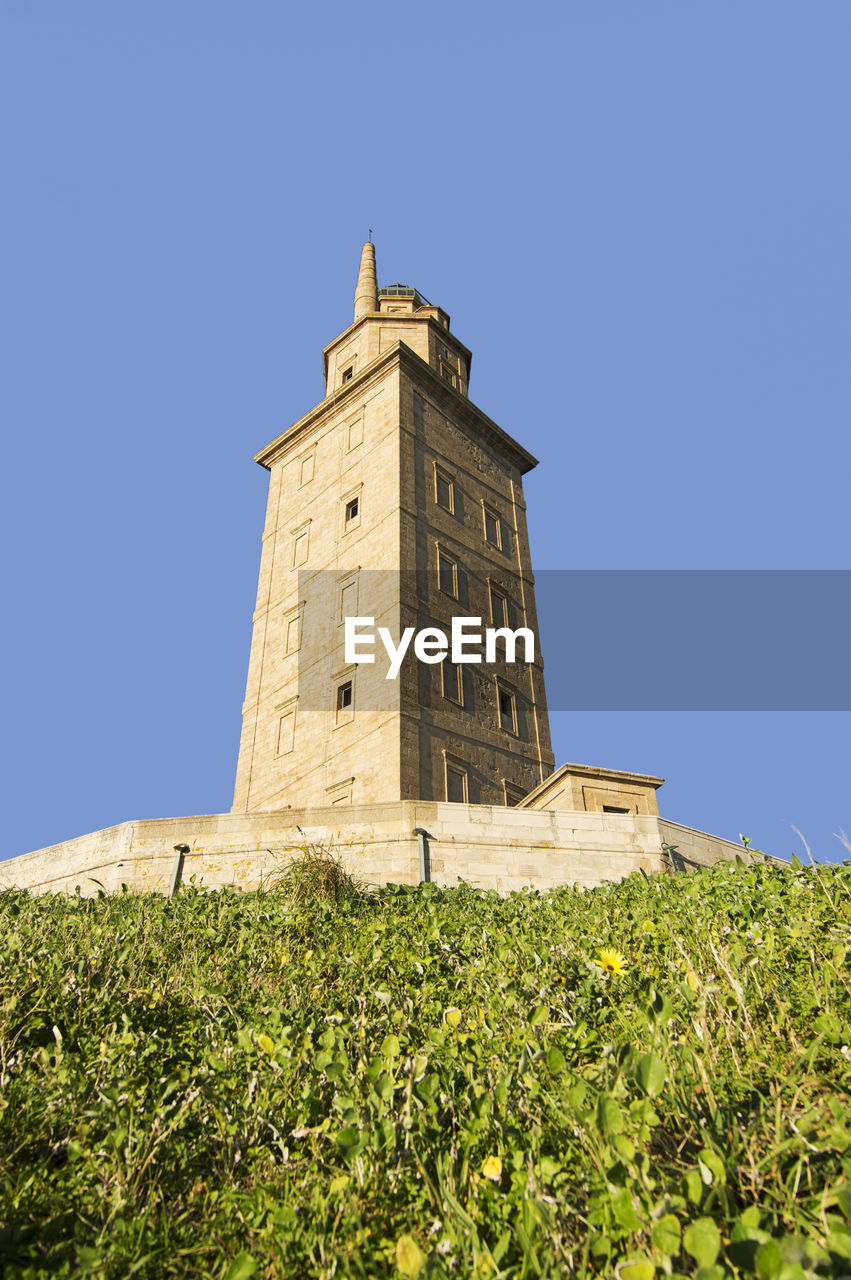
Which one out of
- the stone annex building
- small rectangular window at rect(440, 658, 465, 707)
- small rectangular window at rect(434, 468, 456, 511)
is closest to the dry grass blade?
the stone annex building

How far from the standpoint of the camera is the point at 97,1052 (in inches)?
211

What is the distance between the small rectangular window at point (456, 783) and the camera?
26141 millimetres

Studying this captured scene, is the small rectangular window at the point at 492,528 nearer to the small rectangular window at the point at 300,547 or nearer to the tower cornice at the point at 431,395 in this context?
the tower cornice at the point at 431,395

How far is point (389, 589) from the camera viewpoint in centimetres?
2897

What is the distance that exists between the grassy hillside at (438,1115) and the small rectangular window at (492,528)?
28.2 m

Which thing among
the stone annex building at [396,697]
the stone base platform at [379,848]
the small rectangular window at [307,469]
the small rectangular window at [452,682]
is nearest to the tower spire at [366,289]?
the stone annex building at [396,697]

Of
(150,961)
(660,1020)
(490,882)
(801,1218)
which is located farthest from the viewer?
(490,882)

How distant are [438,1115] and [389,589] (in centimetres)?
2515

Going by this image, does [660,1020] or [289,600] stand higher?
[289,600]

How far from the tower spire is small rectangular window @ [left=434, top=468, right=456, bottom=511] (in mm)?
12899

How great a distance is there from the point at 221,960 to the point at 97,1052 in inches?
113

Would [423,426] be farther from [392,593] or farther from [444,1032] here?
[444,1032]

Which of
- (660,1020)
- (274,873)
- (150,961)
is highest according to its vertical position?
(274,873)

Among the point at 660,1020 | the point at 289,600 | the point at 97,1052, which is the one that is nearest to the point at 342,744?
the point at 289,600
